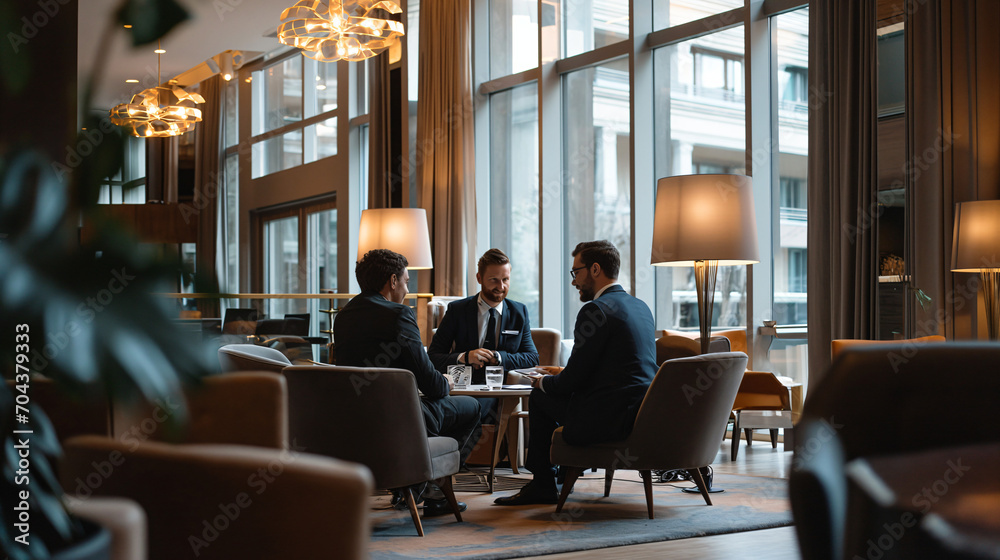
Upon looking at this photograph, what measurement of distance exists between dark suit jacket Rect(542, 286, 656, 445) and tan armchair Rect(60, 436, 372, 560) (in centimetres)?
279

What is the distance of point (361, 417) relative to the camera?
3.37 m

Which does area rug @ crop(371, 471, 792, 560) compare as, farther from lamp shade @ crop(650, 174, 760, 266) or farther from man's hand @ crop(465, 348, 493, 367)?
lamp shade @ crop(650, 174, 760, 266)

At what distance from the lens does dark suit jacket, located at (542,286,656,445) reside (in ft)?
12.4

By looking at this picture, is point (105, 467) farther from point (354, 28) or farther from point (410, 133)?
point (410, 133)

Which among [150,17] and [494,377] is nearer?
[150,17]

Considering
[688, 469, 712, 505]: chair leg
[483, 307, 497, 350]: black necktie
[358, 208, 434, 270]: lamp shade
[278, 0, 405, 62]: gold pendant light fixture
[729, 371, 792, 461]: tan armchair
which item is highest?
[278, 0, 405, 62]: gold pendant light fixture

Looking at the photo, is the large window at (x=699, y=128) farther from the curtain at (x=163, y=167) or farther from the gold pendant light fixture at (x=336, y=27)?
the curtain at (x=163, y=167)

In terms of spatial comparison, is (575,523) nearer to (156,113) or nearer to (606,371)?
(606,371)

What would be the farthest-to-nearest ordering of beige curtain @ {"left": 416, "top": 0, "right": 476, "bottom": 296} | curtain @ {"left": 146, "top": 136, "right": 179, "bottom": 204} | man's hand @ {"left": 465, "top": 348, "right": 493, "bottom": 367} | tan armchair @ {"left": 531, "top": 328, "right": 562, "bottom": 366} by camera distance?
1. curtain @ {"left": 146, "top": 136, "right": 179, "bottom": 204}
2. beige curtain @ {"left": 416, "top": 0, "right": 476, "bottom": 296}
3. tan armchair @ {"left": 531, "top": 328, "right": 562, "bottom": 366}
4. man's hand @ {"left": 465, "top": 348, "right": 493, "bottom": 367}

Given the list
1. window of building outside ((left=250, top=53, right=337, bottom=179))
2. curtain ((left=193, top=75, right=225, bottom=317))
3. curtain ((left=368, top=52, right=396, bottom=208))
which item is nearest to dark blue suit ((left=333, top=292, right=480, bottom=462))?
curtain ((left=368, top=52, right=396, bottom=208))

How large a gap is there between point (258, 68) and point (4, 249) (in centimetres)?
1337

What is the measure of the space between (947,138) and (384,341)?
3606mm

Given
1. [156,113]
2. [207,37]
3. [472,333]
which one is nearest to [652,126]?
[472,333]

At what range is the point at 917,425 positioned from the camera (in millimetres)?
1602
